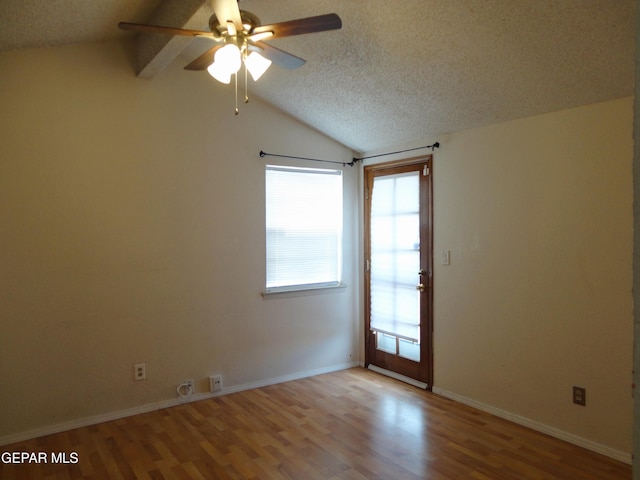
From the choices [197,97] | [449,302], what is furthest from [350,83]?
[449,302]

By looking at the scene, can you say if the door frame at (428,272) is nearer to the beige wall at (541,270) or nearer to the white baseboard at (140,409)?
the beige wall at (541,270)

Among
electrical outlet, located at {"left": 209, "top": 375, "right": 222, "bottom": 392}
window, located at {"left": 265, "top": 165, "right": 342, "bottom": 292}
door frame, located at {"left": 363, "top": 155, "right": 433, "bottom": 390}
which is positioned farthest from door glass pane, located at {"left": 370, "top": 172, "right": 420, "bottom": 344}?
electrical outlet, located at {"left": 209, "top": 375, "right": 222, "bottom": 392}

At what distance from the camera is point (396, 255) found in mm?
4387

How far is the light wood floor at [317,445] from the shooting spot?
8.92 feet

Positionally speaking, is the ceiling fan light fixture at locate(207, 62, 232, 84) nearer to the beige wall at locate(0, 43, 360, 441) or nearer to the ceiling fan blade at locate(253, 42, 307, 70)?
the ceiling fan blade at locate(253, 42, 307, 70)

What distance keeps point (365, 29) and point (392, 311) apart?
2.62 meters

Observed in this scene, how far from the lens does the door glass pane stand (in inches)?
165

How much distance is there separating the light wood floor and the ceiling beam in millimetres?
2635

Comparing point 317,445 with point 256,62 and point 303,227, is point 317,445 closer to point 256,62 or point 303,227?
point 303,227

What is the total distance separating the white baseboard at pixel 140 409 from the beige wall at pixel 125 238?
0.09ft

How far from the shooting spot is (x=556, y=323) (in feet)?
10.3

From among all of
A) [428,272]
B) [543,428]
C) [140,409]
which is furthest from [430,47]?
[140,409]

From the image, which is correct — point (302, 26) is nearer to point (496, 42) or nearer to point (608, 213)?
point (496, 42)

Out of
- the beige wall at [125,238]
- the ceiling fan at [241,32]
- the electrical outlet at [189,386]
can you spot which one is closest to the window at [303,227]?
the beige wall at [125,238]
